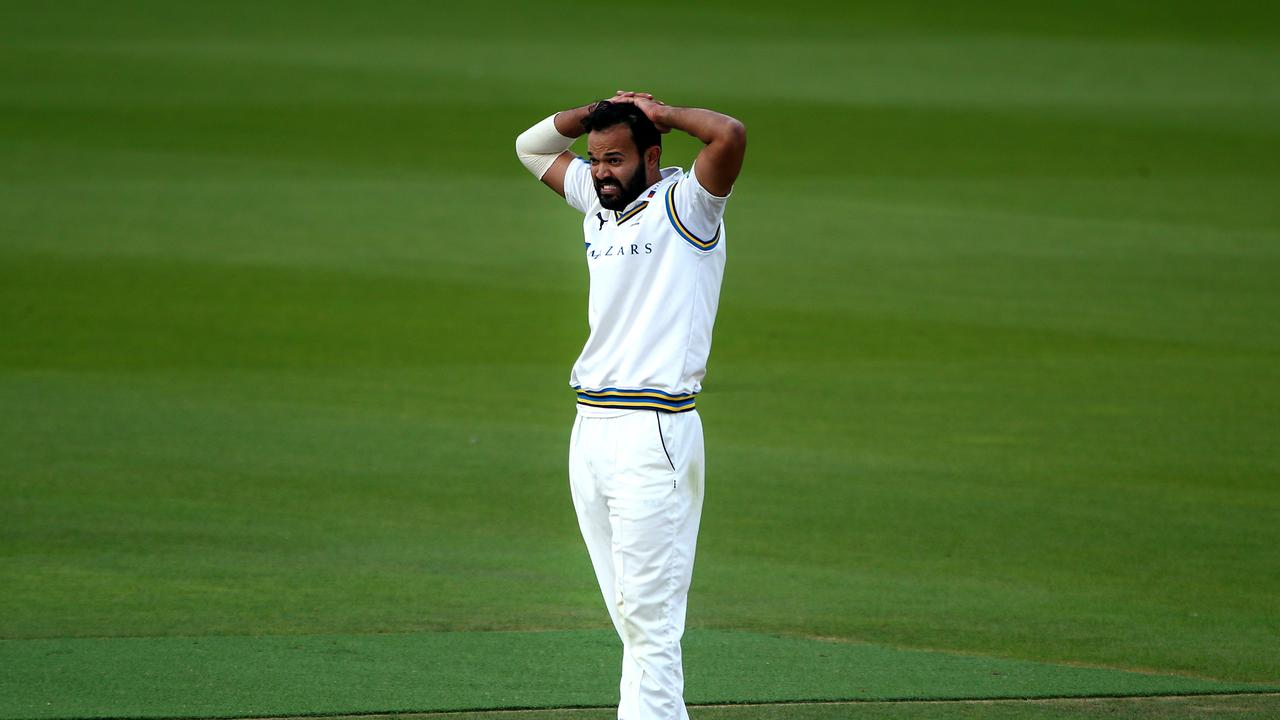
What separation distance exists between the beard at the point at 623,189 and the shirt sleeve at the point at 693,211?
12 cm

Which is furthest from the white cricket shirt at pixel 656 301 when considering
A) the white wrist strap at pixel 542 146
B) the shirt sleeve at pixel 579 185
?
the white wrist strap at pixel 542 146

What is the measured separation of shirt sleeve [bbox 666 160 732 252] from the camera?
531 centimetres

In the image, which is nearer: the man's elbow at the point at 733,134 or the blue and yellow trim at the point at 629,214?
→ the man's elbow at the point at 733,134

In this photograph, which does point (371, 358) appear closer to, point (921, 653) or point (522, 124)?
point (921, 653)

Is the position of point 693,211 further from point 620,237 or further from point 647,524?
point 647,524

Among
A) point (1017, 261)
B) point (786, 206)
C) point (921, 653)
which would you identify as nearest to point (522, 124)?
point (786, 206)

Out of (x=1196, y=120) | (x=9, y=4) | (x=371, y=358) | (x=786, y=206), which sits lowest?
(x=371, y=358)

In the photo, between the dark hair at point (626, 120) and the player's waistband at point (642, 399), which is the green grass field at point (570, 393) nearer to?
the player's waistband at point (642, 399)

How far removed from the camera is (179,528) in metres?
9.46

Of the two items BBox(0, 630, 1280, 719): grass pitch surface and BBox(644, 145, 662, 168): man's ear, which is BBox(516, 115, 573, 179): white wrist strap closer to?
BBox(644, 145, 662, 168): man's ear

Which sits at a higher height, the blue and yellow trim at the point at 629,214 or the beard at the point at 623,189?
the beard at the point at 623,189

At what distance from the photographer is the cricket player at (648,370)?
532 centimetres

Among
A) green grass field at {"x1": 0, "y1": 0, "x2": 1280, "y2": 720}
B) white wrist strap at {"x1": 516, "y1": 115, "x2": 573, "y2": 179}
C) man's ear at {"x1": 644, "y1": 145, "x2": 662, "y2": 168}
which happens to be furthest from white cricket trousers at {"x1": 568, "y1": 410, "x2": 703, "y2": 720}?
green grass field at {"x1": 0, "y1": 0, "x2": 1280, "y2": 720}

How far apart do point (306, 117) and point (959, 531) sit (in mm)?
18765
